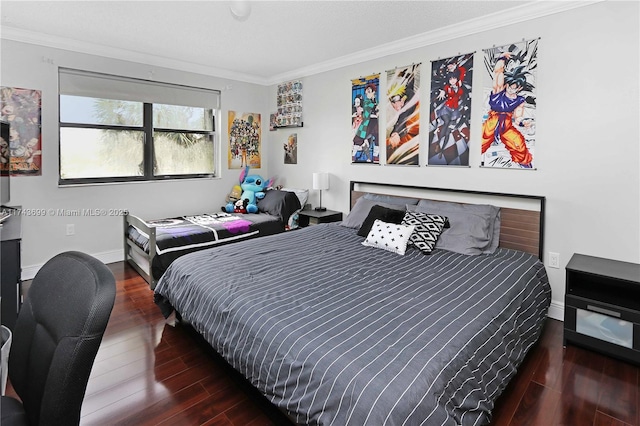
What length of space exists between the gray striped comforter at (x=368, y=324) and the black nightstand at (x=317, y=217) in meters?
1.46

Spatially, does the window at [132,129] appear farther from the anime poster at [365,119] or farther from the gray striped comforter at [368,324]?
→ the gray striped comforter at [368,324]

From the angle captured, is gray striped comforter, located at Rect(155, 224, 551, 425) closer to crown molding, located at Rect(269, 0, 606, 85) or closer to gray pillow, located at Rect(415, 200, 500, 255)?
gray pillow, located at Rect(415, 200, 500, 255)

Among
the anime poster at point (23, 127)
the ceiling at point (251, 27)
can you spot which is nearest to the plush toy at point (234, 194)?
the ceiling at point (251, 27)

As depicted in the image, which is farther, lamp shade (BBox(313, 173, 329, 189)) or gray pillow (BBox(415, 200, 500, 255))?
lamp shade (BBox(313, 173, 329, 189))

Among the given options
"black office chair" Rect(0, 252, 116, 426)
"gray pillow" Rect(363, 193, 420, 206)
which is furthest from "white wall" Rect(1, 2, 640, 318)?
"black office chair" Rect(0, 252, 116, 426)

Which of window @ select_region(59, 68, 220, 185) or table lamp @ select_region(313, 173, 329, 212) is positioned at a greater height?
window @ select_region(59, 68, 220, 185)

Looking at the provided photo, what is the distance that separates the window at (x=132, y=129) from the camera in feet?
13.2

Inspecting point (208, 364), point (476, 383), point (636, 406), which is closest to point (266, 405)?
point (208, 364)

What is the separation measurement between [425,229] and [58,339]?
2618 mm

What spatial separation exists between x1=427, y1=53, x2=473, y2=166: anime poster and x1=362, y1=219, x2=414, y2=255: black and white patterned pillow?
0.95 meters

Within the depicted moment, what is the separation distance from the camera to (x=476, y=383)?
158 centimetres

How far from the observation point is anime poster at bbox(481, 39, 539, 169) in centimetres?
299

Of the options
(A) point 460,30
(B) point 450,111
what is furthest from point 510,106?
(A) point 460,30

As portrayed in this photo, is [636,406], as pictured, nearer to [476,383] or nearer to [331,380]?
[476,383]
